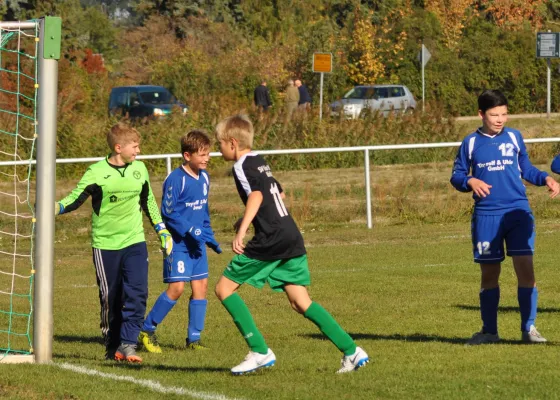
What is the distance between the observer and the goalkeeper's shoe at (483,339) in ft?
28.4

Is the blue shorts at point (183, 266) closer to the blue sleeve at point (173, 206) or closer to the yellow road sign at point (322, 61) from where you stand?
the blue sleeve at point (173, 206)

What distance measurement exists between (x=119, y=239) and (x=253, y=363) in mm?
1695

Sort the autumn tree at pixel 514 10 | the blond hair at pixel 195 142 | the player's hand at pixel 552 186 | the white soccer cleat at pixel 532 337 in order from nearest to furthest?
the player's hand at pixel 552 186, the white soccer cleat at pixel 532 337, the blond hair at pixel 195 142, the autumn tree at pixel 514 10

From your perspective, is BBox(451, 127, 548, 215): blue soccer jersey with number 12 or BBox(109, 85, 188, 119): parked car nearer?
BBox(451, 127, 548, 215): blue soccer jersey with number 12

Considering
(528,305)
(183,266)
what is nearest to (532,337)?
(528,305)

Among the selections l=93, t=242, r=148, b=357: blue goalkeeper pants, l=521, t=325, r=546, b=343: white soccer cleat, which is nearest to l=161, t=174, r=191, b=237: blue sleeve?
l=93, t=242, r=148, b=357: blue goalkeeper pants

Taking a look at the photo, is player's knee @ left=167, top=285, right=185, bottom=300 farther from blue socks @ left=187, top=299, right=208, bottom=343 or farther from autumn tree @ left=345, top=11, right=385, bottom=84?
autumn tree @ left=345, top=11, right=385, bottom=84

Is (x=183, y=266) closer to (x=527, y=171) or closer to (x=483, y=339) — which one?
(x=483, y=339)

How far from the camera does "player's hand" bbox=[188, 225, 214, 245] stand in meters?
9.02

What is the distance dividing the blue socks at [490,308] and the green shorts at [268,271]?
174 cm

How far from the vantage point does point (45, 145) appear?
8.18 m

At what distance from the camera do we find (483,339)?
Answer: 28.4 ft

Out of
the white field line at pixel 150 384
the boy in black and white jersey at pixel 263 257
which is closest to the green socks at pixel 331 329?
the boy in black and white jersey at pixel 263 257

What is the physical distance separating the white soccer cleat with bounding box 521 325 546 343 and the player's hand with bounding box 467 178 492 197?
109 cm
